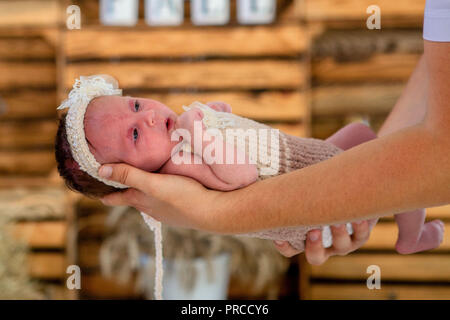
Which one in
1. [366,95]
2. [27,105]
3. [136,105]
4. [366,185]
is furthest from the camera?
[27,105]

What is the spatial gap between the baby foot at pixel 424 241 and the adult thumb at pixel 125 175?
2.87 ft

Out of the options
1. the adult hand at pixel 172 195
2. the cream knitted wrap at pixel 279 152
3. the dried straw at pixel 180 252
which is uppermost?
the cream knitted wrap at pixel 279 152

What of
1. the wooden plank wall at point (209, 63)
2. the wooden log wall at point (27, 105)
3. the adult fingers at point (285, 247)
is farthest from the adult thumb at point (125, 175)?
the wooden log wall at point (27, 105)

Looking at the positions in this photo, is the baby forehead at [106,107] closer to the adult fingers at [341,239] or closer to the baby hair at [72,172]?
the baby hair at [72,172]

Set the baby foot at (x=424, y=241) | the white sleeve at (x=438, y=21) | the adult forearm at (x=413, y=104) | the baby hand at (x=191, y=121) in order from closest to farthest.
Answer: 1. the white sleeve at (x=438, y=21)
2. the baby hand at (x=191, y=121)
3. the adult forearm at (x=413, y=104)
4. the baby foot at (x=424, y=241)

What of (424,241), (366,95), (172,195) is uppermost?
(366,95)

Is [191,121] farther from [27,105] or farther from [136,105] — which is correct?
[27,105]

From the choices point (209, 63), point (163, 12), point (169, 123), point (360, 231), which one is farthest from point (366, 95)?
point (169, 123)

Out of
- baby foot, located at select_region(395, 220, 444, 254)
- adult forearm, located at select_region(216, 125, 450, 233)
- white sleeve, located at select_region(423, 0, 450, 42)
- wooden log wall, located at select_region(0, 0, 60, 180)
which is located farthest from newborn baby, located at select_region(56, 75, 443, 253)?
wooden log wall, located at select_region(0, 0, 60, 180)

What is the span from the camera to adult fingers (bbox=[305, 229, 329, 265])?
127 cm

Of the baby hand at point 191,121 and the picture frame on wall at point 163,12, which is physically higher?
the picture frame on wall at point 163,12

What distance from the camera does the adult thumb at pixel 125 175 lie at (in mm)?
1078

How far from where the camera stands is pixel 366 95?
9.25 ft

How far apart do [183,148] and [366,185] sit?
0.51m
